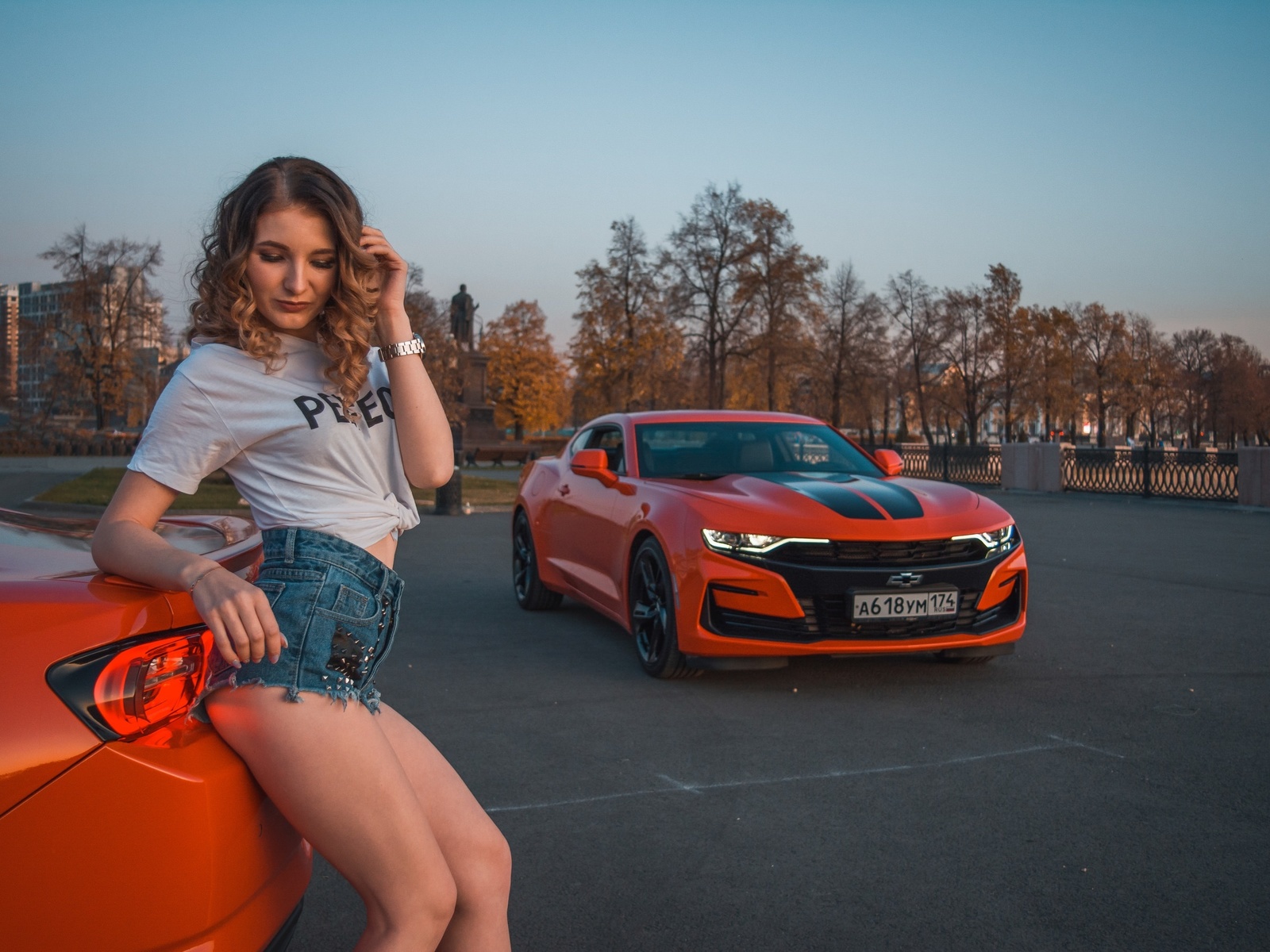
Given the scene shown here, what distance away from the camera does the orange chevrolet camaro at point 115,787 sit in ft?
5.13

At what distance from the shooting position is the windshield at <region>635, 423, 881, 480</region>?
6785 mm

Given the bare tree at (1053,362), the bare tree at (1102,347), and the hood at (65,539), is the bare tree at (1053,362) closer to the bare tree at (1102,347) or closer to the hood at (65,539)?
the bare tree at (1102,347)

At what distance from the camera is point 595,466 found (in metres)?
6.74

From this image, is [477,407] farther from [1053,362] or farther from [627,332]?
[1053,362]

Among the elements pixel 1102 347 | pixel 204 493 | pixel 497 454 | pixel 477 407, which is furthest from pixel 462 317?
pixel 1102 347

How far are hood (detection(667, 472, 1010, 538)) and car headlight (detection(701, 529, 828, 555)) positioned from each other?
3cm

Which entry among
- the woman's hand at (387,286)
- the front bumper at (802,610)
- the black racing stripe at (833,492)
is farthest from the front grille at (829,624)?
the woman's hand at (387,286)

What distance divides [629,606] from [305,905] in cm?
327

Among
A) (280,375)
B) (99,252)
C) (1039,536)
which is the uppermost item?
(99,252)

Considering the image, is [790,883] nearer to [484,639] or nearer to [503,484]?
[484,639]

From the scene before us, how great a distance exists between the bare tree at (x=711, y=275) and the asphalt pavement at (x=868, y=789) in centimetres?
4219

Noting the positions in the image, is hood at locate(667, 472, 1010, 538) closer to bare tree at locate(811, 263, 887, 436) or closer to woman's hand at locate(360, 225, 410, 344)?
woman's hand at locate(360, 225, 410, 344)

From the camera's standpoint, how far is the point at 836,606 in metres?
5.39

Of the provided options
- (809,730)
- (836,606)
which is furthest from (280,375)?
(836,606)
